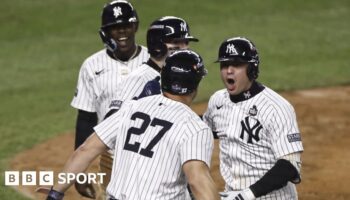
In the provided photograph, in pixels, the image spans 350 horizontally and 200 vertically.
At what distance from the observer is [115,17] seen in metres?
8.23

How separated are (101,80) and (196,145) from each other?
3029mm

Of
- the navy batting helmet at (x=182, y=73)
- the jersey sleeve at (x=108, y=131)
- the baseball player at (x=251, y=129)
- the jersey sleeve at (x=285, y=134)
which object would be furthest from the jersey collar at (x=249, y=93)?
the jersey sleeve at (x=108, y=131)

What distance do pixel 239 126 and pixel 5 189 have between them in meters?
4.24

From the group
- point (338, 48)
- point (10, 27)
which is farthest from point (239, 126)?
point (10, 27)

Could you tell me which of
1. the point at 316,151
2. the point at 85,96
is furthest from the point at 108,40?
the point at 316,151

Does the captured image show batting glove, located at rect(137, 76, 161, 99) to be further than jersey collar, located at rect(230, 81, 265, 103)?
Yes

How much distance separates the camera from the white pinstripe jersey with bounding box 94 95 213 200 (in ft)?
18.6

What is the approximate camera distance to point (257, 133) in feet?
22.1

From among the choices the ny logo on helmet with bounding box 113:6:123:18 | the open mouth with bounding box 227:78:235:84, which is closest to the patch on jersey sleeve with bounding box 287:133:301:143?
the open mouth with bounding box 227:78:235:84

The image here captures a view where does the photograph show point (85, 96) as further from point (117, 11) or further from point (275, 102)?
point (275, 102)

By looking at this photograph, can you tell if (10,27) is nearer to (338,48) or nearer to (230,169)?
(338,48)

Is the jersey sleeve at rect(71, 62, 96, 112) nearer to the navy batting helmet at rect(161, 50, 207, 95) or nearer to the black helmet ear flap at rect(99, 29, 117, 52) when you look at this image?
the black helmet ear flap at rect(99, 29, 117, 52)

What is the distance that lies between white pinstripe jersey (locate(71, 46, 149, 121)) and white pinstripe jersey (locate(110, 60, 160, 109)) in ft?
3.45

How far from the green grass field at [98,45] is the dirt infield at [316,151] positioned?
0.33 meters
